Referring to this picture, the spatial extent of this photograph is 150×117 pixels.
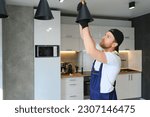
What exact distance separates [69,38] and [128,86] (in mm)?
1999

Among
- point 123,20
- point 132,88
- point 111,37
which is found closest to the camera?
point 111,37

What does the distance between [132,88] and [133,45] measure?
3.91 ft

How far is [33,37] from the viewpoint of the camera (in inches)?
152

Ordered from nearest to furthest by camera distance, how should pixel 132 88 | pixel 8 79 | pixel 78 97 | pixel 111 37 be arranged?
pixel 111 37 → pixel 8 79 → pixel 78 97 → pixel 132 88

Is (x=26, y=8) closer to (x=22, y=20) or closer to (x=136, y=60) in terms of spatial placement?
(x=22, y=20)

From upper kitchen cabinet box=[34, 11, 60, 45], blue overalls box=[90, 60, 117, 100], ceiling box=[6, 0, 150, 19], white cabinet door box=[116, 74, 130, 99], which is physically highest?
ceiling box=[6, 0, 150, 19]

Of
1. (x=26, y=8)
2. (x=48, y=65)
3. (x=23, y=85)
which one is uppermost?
(x=26, y=8)

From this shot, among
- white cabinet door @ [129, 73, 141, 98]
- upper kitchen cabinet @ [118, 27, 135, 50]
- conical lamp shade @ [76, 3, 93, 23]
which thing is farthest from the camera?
upper kitchen cabinet @ [118, 27, 135, 50]

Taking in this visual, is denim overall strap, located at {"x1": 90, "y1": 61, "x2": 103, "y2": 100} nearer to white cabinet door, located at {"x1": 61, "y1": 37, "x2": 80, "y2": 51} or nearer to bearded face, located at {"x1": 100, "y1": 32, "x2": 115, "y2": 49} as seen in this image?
bearded face, located at {"x1": 100, "y1": 32, "x2": 115, "y2": 49}

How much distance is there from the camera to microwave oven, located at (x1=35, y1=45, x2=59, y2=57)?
3.87 m

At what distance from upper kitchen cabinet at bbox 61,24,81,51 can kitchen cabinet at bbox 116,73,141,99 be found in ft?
4.53

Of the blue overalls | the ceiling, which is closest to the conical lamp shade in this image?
the blue overalls

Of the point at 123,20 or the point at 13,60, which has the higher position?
the point at 123,20

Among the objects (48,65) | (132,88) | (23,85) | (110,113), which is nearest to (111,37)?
(110,113)
